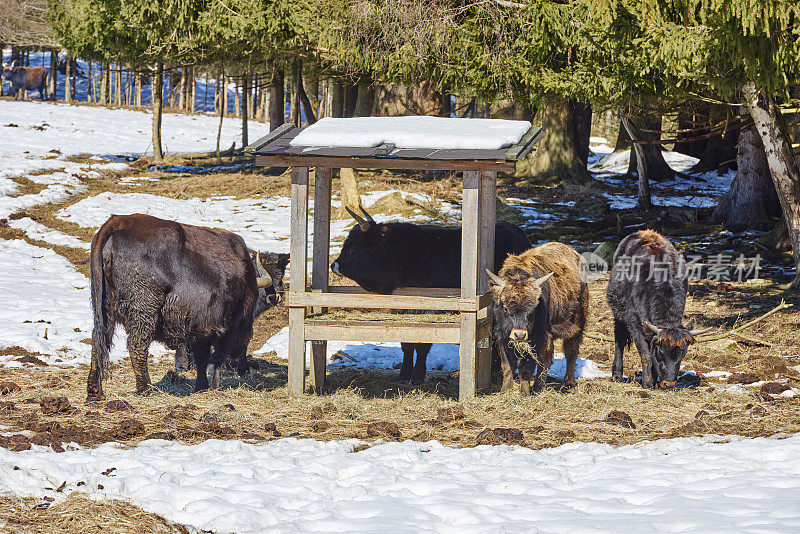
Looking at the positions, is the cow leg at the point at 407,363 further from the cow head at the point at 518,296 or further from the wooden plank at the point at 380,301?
the cow head at the point at 518,296

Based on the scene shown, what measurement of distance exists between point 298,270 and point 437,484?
3.72m

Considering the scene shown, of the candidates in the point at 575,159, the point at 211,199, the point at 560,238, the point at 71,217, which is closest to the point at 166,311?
the point at 560,238

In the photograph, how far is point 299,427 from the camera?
7824 millimetres

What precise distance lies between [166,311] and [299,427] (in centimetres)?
219

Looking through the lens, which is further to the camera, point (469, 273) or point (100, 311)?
point (469, 273)

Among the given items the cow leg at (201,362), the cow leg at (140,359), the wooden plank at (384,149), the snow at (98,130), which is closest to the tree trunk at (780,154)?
the wooden plank at (384,149)

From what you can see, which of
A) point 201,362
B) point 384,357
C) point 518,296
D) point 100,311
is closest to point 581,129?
point 384,357

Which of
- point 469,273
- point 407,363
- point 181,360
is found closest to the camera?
point 469,273

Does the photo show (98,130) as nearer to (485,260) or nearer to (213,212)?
(213,212)

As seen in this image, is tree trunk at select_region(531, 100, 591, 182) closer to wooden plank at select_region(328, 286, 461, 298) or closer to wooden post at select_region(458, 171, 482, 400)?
wooden plank at select_region(328, 286, 461, 298)

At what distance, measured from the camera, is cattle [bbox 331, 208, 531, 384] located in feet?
36.2

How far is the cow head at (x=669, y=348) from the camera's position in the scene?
9.38m

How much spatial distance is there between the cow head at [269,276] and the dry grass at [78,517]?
18.6 ft

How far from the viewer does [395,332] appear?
892 cm
